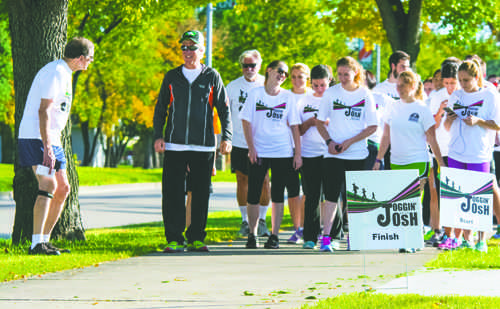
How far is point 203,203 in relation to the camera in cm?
910

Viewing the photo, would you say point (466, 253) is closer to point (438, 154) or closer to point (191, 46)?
point (438, 154)

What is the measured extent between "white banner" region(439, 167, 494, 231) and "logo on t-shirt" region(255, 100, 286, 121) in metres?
2.12


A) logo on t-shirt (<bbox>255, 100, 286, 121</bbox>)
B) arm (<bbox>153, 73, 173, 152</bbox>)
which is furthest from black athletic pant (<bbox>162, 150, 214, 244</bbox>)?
logo on t-shirt (<bbox>255, 100, 286, 121</bbox>)

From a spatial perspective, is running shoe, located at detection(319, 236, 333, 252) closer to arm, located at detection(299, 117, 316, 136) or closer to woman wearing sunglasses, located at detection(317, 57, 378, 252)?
woman wearing sunglasses, located at detection(317, 57, 378, 252)

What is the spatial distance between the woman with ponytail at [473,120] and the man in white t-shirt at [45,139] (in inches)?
166

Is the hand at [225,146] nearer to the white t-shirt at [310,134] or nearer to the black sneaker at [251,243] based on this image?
the black sneaker at [251,243]

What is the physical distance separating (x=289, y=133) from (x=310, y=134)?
1.22ft

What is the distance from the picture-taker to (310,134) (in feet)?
32.7

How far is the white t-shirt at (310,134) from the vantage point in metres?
9.88

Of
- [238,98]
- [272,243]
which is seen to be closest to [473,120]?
[272,243]

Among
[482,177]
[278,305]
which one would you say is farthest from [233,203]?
[278,305]

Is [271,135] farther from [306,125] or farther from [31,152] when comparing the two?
[31,152]

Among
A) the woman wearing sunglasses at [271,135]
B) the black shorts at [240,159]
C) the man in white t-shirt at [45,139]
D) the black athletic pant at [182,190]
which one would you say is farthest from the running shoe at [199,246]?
the black shorts at [240,159]

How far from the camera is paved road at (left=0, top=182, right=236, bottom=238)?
15.3 m
